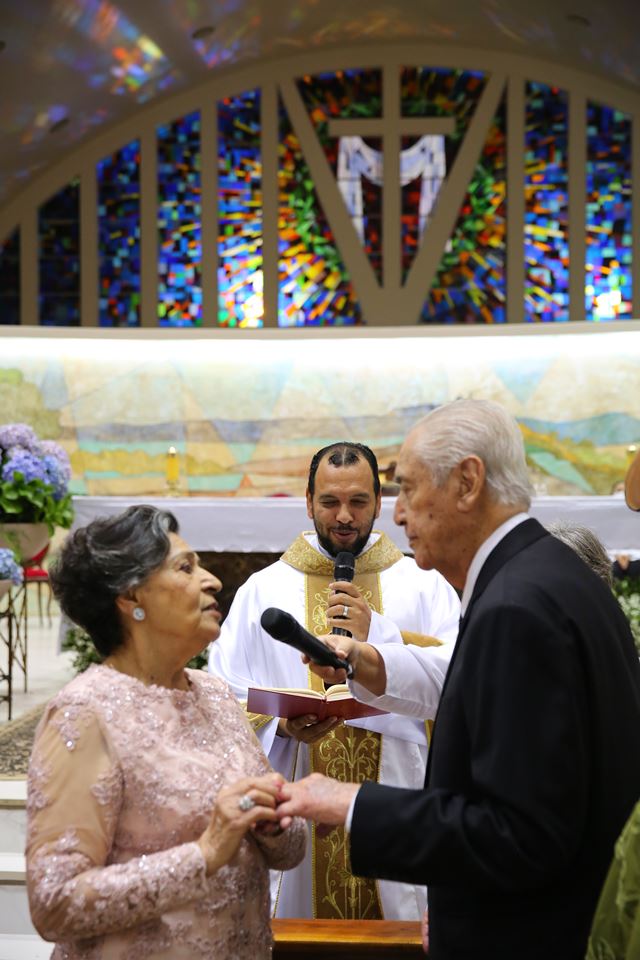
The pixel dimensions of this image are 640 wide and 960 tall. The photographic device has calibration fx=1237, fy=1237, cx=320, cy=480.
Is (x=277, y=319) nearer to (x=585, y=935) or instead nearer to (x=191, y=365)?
(x=191, y=365)

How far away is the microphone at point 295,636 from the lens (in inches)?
85.4

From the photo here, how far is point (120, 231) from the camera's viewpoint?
12.6 meters

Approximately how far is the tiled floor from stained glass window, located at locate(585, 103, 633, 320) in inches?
242

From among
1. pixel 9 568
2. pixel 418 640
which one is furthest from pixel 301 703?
pixel 9 568

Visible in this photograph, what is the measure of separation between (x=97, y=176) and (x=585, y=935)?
11.6m

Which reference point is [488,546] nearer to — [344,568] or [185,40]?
[344,568]

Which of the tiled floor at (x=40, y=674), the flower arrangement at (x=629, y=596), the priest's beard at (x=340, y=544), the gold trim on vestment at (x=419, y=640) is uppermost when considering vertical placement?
the priest's beard at (x=340, y=544)

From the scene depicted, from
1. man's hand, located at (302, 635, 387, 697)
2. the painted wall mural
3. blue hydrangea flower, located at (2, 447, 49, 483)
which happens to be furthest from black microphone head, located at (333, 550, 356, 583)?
the painted wall mural

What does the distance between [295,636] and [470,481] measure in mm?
434

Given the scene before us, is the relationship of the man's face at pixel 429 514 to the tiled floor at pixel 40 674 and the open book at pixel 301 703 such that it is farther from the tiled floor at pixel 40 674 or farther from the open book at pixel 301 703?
the tiled floor at pixel 40 674

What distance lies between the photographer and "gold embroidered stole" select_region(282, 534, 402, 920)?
3.45 m

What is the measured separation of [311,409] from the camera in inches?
472

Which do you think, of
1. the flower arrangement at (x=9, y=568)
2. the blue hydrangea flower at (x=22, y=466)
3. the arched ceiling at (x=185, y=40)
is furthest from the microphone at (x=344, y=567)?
the arched ceiling at (x=185, y=40)

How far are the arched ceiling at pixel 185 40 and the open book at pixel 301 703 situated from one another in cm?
888
